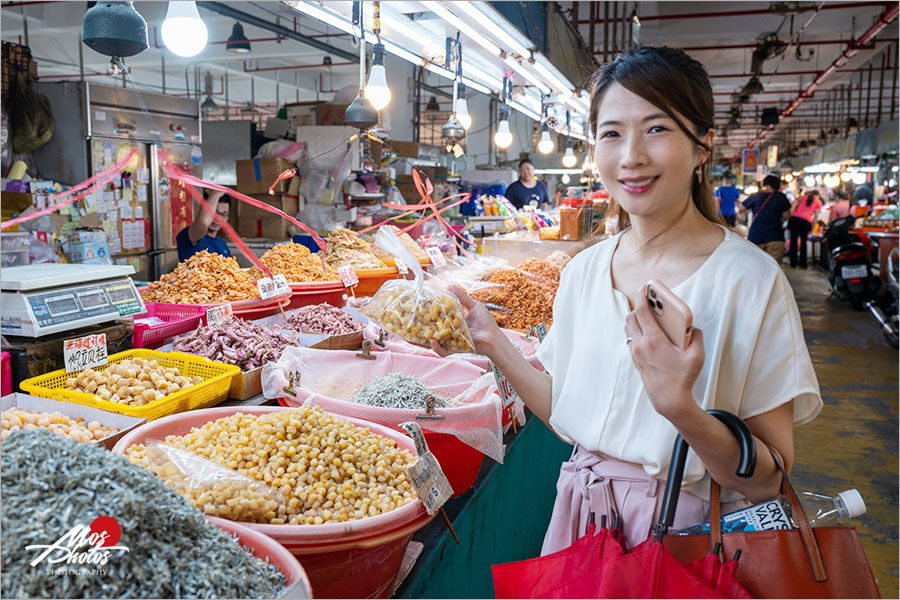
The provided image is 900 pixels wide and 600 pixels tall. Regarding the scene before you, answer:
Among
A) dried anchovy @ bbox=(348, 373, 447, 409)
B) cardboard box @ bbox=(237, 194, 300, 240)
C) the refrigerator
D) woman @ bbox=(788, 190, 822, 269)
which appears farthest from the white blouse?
woman @ bbox=(788, 190, 822, 269)

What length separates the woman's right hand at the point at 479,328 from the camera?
170 cm

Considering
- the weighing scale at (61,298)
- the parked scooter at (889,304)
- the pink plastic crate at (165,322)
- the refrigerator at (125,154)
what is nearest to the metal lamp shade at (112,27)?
the weighing scale at (61,298)

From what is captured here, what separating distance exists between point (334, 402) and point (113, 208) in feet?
17.8

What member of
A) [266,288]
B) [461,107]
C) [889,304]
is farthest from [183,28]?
[889,304]

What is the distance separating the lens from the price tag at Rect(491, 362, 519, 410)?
1.89 metres

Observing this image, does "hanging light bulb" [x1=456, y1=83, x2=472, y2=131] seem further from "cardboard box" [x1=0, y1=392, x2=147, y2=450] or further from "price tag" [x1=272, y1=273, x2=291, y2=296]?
"cardboard box" [x1=0, y1=392, x2=147, y2=450]

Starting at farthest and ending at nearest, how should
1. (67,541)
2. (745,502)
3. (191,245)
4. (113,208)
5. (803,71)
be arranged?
1. (803,71)
2. (113,208)
3. (191,245)
4. (745,502)
5. (67,541)

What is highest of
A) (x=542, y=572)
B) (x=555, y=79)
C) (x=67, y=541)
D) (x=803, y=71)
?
(x=803, y=71)

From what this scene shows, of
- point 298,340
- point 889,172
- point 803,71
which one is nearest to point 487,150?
point 803,71

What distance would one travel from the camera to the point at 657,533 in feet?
3.86

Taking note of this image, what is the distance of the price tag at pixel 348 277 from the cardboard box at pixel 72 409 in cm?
194

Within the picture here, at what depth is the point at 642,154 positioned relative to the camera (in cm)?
131

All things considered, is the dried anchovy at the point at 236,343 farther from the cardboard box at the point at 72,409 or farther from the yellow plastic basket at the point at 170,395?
the cardboard box at the point at 72,409

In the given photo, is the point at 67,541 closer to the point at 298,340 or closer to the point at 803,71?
the point at 298,340
